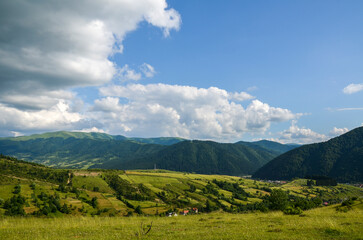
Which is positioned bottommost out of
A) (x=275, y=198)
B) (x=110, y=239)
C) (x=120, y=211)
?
(x=120, y=211)

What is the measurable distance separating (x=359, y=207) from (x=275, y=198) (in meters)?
17.5

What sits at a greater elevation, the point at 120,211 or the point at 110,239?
the point at 110,239

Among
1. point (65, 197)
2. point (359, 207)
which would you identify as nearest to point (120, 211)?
point (65, 197)

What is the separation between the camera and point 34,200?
145 m

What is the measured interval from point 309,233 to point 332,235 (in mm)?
1404

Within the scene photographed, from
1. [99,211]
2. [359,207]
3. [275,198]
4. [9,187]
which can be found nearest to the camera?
[359,207]

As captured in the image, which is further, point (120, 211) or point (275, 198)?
point (120, 211)

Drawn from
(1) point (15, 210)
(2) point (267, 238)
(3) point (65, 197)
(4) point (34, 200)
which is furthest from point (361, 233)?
(3) point (65, 197)

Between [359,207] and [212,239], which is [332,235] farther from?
[359,207]

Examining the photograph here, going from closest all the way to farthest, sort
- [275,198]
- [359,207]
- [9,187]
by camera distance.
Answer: [359,207]
[275,198]
[9,187]

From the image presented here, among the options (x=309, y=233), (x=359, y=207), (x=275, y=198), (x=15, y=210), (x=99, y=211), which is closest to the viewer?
(x=309, y=233)

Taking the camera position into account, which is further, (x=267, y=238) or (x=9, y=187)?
(x=9, y=187)

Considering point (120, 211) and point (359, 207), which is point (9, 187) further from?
point (359, 207)

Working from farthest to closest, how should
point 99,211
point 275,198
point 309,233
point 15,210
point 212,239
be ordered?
1. point 99,211
2. point 15,210
3. point 275,198
4. point 309,233
5. point 212,239
